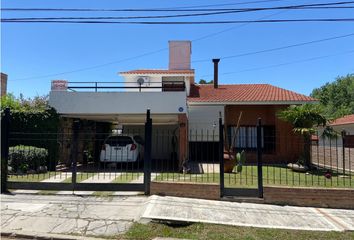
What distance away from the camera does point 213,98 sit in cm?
2067

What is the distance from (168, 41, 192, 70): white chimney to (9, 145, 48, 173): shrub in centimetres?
1542

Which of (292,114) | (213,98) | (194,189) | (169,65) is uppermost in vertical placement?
(169,65)

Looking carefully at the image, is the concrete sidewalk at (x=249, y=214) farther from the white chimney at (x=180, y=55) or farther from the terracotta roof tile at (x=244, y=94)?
the white chimney at (x=180, y=55)

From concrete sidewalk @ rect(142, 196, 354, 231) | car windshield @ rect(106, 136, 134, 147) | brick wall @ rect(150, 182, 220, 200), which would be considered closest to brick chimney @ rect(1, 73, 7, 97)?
car windshield @ rect(106, 136, 134, 147)

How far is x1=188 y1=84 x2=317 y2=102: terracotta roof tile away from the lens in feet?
63.6

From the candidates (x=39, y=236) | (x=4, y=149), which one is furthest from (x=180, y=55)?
(x=39, y=236)

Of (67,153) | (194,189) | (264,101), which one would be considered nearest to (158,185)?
(194,189)

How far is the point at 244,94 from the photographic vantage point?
70.5ft

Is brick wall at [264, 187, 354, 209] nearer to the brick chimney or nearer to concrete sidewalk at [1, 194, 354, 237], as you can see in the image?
concrete sidewalk at [1, 194, 354, 237]

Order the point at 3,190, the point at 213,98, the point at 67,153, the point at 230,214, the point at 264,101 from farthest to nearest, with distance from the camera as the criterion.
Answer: the point at 213,98 < the point at 264,101 < the point at 67,153 < the point at 3,190 < the point at 230,214

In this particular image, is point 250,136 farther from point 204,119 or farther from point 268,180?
point 268,180

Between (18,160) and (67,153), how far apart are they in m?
4.69

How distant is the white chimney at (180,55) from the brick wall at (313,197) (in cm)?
1871

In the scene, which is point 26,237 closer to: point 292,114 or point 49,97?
point 49,97
